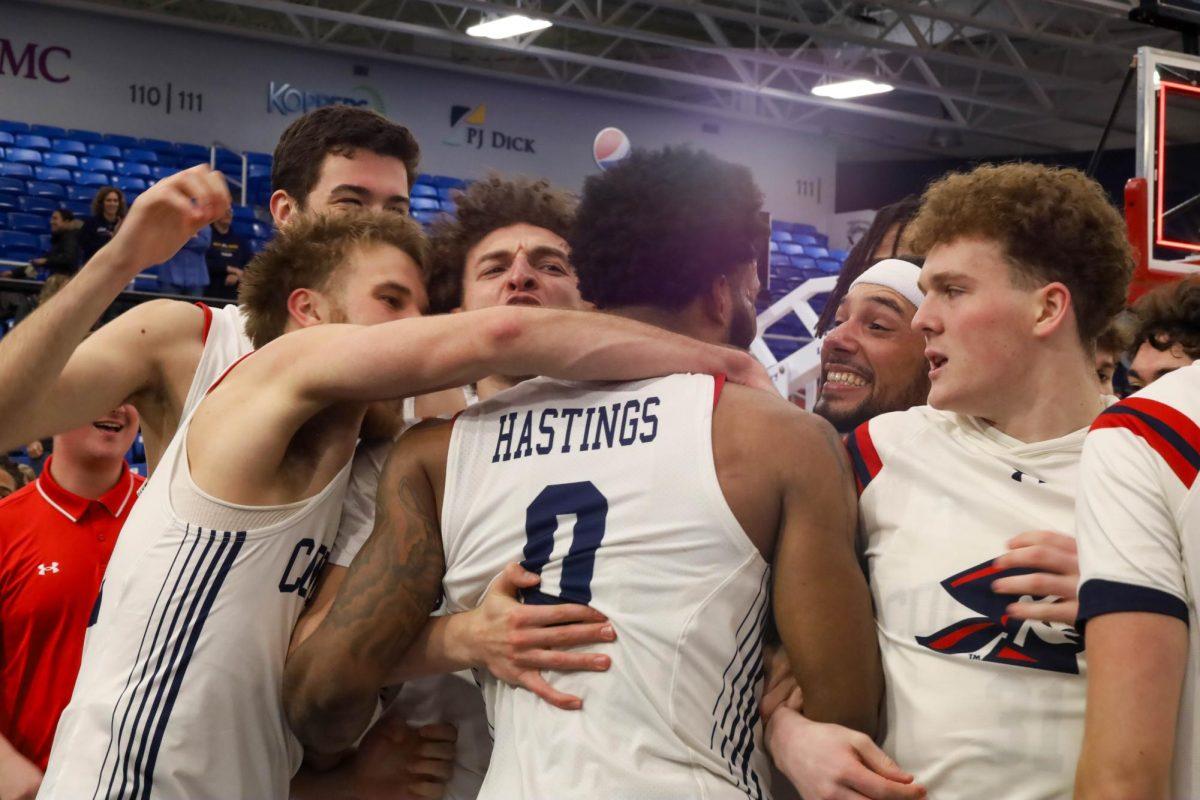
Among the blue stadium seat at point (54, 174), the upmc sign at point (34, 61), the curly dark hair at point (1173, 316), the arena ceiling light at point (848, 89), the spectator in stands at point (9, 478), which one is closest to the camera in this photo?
the curly dark hair at point (1173, 316)

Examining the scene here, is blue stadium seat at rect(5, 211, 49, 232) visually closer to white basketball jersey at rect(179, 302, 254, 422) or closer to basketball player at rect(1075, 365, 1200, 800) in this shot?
white basketball jersey at rect(179, 302, 254, 422)

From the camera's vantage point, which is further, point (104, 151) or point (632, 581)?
point (104, 151)

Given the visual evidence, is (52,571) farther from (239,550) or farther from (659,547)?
(659,547)

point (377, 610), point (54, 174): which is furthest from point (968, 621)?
point (54, 174)

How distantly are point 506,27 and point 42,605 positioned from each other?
14584 mm

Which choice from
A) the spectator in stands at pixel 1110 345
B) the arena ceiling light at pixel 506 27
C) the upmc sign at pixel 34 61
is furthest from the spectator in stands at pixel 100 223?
the spectator in stands at pixel 1110 345

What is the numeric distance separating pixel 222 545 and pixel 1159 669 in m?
1.84

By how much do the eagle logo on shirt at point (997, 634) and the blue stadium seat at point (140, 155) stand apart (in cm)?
1581

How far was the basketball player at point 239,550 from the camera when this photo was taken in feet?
8.15

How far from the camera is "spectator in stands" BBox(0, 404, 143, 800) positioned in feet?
13.0

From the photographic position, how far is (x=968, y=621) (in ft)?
7.75

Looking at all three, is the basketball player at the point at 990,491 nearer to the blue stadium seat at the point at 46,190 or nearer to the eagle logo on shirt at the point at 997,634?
the eagle logo on shirt at the point at 997,634

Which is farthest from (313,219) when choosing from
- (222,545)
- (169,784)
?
(169,784)

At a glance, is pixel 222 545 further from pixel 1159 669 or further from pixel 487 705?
pixel 1159 669
